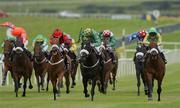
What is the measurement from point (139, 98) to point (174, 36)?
41.7 m

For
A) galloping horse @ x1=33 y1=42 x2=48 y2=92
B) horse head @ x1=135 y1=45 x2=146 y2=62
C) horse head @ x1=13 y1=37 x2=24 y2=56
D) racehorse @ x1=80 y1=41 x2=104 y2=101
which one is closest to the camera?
racehorse @ x1=80 y1=41 x2=104 y2=101

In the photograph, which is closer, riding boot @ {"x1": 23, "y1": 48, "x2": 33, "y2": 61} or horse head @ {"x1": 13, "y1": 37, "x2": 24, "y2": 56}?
horse head @ {"x1": 13, "y1": 37, "x2": 24, "y2": 56}

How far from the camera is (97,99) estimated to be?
2264 centimetres

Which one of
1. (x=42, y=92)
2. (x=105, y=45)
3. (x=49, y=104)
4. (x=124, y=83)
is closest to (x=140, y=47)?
(x=105, y=45)

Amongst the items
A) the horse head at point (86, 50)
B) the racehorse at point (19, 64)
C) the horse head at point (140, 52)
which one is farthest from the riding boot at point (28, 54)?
the horse head at point (140, 52)

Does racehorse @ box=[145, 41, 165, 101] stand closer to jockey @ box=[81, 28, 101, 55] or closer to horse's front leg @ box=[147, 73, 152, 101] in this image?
horse's front leg @ box=[147, 73, 152, 101]

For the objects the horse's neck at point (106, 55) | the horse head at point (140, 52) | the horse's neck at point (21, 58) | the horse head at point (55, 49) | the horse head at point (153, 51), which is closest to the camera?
the horse head at point (153, 51)

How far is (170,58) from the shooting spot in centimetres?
4684

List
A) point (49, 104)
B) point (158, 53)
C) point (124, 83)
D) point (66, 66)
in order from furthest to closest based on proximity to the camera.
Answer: point (124, 83) → point (66, 66) → point (158, 53) → point (49, 104)

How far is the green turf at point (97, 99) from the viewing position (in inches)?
794

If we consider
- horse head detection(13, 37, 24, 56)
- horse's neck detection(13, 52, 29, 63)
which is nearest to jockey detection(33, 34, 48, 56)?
horse's neck detection(13, 52, 29, 63)

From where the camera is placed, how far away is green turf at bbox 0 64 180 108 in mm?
20156

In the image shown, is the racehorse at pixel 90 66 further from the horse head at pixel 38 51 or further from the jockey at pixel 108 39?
the jockey at pixel 108 39

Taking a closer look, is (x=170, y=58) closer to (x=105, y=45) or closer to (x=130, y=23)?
(x=105, y=45)
